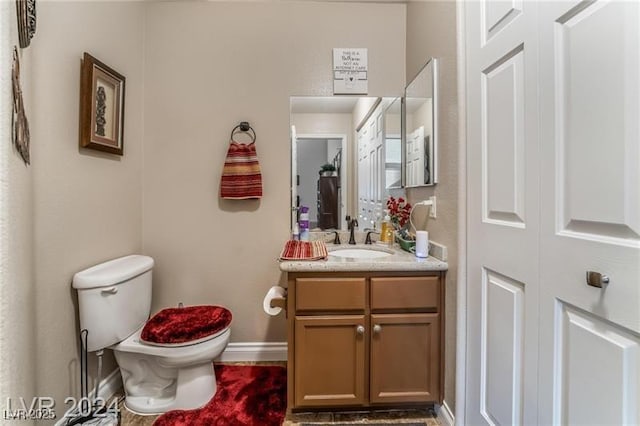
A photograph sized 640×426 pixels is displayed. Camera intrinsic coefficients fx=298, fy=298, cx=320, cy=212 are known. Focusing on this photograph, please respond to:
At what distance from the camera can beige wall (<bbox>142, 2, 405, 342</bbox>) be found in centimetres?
207

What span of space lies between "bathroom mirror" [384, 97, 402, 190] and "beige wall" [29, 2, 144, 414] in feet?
5.70

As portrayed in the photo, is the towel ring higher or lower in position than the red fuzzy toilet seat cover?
higher

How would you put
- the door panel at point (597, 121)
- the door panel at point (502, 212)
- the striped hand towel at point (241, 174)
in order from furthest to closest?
the striped hand towel at point (241, 174)
the door panel at point (502, 212)
the door panel at point (597, 121)

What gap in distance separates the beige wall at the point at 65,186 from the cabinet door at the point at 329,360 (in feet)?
3.67

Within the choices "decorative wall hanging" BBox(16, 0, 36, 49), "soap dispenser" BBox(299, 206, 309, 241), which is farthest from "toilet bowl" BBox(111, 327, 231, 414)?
"decorative wall hanging" BBox(16, 0, 36, 49)

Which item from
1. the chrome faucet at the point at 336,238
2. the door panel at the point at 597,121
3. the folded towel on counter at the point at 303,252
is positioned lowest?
the folded towel on counter at the point at 303,252

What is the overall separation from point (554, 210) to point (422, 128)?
1.01 m

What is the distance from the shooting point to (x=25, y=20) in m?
1.12

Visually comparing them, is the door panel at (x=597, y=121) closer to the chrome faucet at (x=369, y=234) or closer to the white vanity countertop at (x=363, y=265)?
the white vanity countertop at (x=363, y=265)

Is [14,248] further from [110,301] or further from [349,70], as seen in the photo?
[349,70]

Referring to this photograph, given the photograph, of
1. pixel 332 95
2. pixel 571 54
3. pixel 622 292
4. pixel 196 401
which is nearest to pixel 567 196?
pixel 622 292

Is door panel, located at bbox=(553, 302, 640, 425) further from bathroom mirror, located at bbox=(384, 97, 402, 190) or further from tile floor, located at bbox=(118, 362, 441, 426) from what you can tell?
bathroom mirror, located at bbox=(384, 97, 402, 190)

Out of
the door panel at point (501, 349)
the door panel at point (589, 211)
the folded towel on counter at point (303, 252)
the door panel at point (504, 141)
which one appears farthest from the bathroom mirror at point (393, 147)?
the door panel at point (589, 211)

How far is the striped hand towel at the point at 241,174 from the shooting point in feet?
6.63
